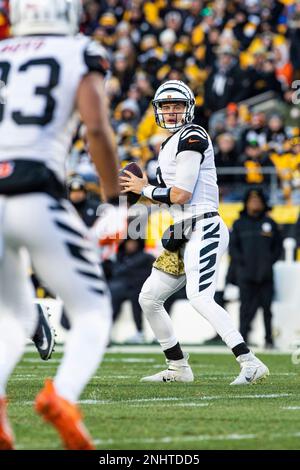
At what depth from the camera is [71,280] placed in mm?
4512

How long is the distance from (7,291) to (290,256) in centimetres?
979

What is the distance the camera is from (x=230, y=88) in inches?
752

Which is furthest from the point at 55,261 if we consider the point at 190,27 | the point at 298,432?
the point at 190,27

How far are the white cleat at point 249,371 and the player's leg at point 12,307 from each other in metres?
3.22

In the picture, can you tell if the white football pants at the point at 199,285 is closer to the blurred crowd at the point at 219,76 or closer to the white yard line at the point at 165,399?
the white yard line at the point at 165,399

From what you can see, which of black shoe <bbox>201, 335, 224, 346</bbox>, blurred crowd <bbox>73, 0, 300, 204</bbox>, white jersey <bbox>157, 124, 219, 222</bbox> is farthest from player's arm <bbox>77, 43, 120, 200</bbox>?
blurred crowd <bbox>73, 0, 300, 204</bbox>

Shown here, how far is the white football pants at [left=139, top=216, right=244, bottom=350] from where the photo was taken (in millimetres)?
7934

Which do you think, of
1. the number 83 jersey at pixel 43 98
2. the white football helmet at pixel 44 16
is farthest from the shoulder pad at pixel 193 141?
the number 83 jersey at pixel 43 98

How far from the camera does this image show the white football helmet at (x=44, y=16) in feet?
15.7

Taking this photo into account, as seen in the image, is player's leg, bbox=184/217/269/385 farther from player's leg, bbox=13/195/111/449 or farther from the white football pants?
player's leg, bbox=13/195/111/449

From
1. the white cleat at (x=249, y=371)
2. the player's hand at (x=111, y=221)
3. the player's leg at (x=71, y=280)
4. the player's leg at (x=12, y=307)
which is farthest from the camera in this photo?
the white cleat at (x=249, y=371)

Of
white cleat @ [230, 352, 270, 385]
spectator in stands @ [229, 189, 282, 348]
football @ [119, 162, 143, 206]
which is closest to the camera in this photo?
white cleat @ [230, 352, 270, 385]

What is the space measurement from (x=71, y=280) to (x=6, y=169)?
49cm

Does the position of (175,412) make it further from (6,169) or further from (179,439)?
(6,169)
